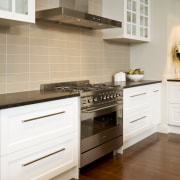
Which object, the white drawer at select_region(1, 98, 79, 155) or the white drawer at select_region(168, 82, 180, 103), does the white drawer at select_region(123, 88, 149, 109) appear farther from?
the white drawer at select_region(1, 98, 79, 155)

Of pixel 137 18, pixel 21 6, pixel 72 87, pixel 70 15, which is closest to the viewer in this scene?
pixel 21 6

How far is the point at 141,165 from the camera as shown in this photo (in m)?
2.92

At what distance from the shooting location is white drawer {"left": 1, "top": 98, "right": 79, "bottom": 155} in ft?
6.16

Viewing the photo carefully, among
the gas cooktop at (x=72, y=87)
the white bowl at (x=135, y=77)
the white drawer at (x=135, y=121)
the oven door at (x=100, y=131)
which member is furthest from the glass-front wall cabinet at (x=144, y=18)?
the oven door at (x=100, y=131)

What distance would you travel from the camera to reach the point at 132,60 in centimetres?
456

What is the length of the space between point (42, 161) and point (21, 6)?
1.31 m

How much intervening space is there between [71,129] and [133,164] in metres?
0.96

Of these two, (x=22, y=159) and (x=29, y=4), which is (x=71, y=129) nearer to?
(x=22, y=159)

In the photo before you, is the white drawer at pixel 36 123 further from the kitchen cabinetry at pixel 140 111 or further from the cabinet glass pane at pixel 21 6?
the kitchen cabinetry at pixel 140 111

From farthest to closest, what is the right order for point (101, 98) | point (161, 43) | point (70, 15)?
point (161, 43)
point (101, 98)
point (70, 15)

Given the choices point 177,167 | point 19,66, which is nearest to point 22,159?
point 19,66

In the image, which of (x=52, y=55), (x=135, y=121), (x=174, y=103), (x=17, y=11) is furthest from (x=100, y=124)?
(x=174, y=103)

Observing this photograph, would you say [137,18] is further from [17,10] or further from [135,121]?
[17,10]

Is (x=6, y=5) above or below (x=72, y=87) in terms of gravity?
above
